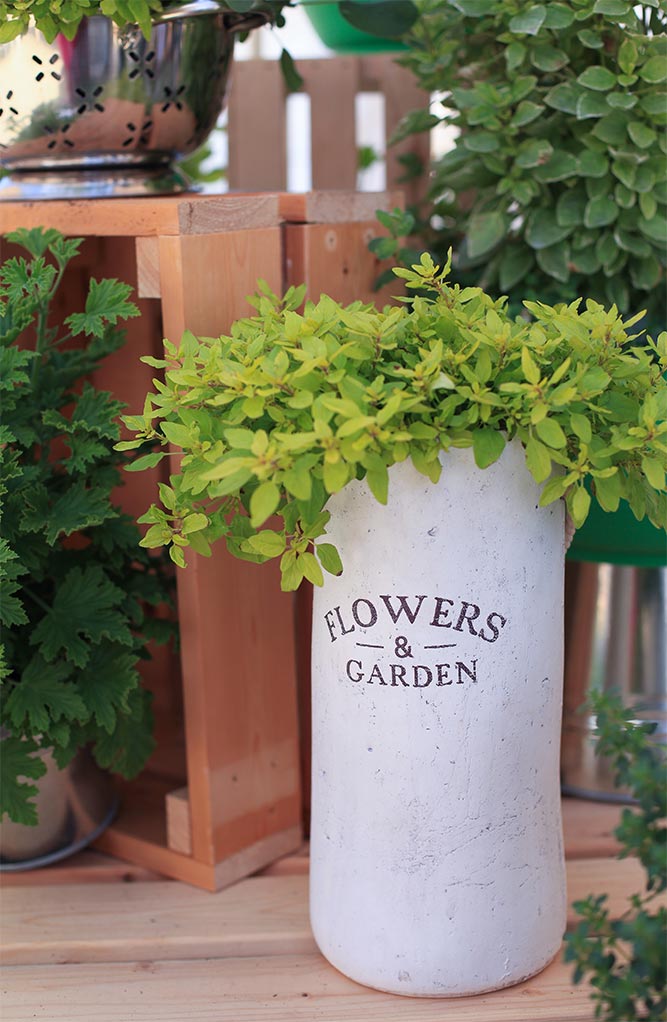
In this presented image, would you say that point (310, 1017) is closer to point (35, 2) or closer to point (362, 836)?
point (362, 836)

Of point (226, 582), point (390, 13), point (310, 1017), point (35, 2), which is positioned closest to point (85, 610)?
point (226, 582)

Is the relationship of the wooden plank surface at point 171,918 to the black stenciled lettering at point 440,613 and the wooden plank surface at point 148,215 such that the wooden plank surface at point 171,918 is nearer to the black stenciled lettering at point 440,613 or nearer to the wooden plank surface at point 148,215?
the black stenciled lettering at point 440,613

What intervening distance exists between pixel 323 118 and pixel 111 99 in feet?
2.09

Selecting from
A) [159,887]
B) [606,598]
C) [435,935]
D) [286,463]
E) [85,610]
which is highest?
[286,463]

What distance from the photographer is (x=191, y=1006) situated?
1114 mm

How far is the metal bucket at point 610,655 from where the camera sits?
1.51m

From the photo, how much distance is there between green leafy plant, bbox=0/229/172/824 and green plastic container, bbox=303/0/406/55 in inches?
29.2

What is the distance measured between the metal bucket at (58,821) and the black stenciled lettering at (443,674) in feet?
1.68

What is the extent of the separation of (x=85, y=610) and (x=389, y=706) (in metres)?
Answer: 0.34

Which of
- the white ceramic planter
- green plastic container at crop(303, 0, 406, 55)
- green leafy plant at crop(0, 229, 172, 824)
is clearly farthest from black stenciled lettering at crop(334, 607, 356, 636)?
green plastic container at crop(303, 0, 406, 55)

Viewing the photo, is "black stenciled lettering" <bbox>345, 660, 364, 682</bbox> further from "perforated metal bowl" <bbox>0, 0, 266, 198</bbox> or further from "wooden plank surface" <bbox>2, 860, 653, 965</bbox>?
"perforated metal bowl" <bbox>0, 0, 266, 198</bbox>

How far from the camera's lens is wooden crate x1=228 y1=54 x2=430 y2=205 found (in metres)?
1.80

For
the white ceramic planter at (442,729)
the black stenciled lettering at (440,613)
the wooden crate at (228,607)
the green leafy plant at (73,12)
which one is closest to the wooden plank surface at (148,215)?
the wooden crate at (228,607)

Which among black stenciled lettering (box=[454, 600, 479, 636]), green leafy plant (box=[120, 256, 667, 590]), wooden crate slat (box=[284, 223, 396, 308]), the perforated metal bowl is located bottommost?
black stenciled lettering (box=[454, 600, 479, 636])
